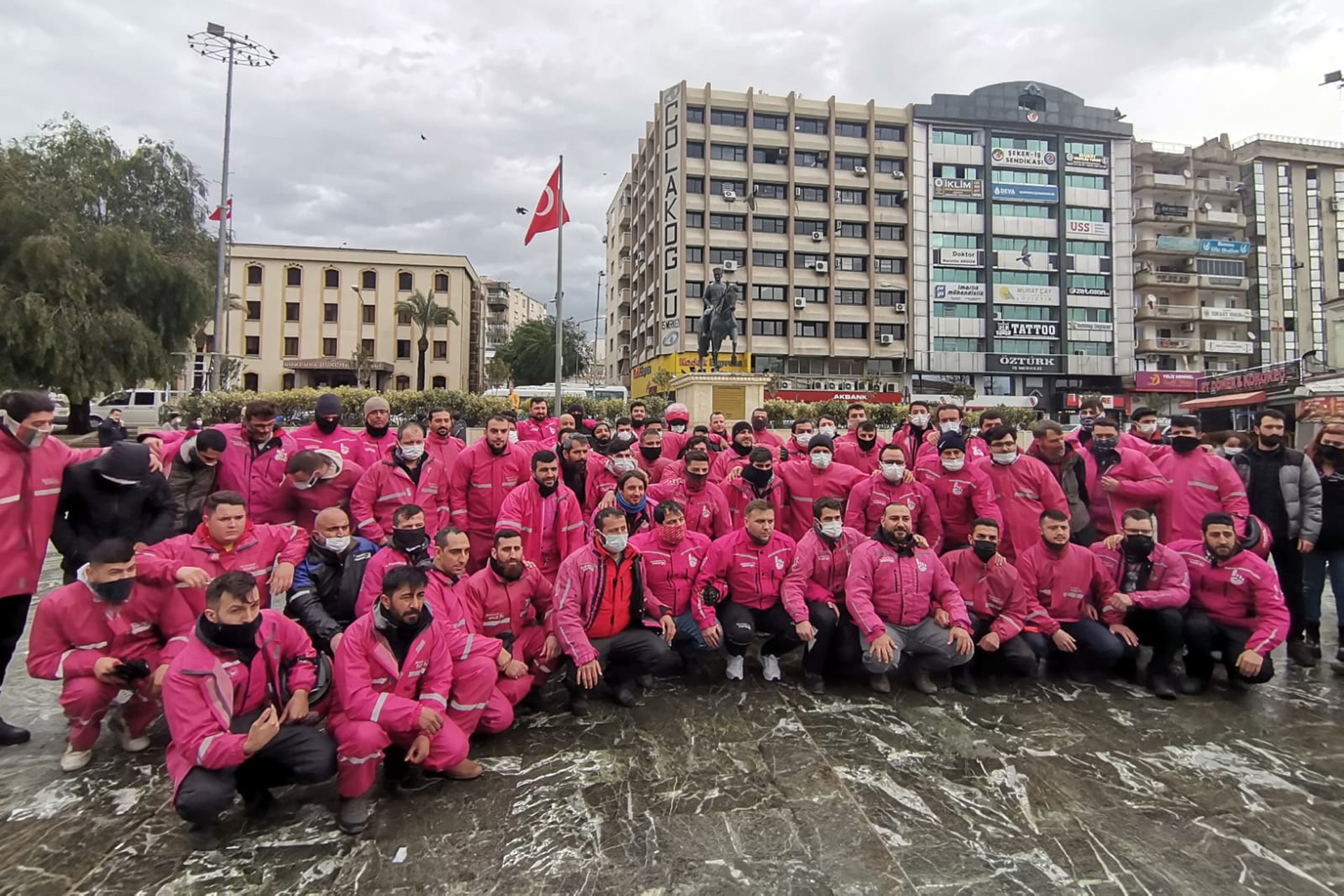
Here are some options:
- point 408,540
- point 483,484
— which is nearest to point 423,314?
point 483,484

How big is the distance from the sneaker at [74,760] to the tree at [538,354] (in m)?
45.3

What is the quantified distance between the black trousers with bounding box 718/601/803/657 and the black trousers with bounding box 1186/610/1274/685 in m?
2.46

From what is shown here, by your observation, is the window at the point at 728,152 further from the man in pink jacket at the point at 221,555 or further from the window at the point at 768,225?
the man in pink jacket at the point at 221,555

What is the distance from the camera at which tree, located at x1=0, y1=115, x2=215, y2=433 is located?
17203mm

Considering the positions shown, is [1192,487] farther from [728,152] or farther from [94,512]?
[728,152]

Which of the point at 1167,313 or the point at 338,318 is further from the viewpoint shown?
the point at 338,318

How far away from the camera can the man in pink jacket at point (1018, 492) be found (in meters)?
4.99

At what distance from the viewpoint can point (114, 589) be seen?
321cm

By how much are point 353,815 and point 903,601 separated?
3.18 meters

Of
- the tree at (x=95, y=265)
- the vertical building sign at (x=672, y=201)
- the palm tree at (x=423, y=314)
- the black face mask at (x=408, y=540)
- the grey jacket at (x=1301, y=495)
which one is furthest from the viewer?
the palm tree at (x=423, y=314)

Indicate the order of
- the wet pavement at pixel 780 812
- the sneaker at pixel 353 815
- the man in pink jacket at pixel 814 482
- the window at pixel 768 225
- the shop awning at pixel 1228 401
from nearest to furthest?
the wet pavement at pixel 780 812
the sneaker at pixel 353 815
the man in pink jacket at pixel 814 482
the shop awning at pixel 1228 401
the window at pixel 768 225

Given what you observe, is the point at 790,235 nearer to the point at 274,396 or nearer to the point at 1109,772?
the point at 274,396

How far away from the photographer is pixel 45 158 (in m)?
18.8

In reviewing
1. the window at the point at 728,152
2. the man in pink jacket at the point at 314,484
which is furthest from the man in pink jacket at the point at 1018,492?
the window at the point at 728,152
